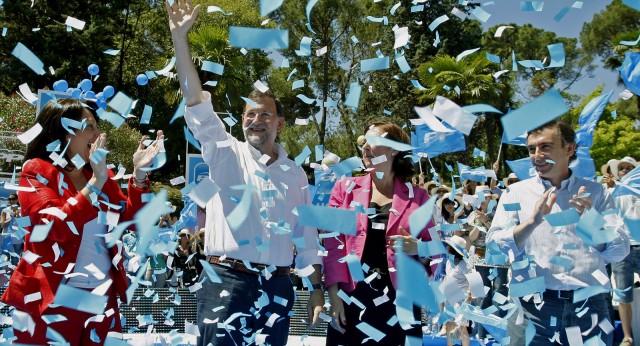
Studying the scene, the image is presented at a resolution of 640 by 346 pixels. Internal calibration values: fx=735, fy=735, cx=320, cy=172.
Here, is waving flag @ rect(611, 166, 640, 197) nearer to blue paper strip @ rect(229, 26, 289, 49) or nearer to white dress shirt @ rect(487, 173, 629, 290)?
white dress shirt @ rect(487, 173, 629, 290)

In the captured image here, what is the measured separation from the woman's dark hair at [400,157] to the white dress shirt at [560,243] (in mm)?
573

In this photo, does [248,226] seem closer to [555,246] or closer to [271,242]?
[271,242]

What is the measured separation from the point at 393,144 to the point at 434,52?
28897 mm

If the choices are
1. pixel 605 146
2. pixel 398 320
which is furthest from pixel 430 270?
pixel 605 146

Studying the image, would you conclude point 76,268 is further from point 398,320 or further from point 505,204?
point 505,204

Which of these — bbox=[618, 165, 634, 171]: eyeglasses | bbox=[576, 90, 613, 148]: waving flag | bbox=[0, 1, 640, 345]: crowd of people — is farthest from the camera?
bbox=[618, 165, 634, 171]: eyeglasses

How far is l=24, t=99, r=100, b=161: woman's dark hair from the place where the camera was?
11.0 ft

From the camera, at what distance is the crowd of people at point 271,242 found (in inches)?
125

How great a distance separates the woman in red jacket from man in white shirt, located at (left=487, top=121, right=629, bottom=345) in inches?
70.8

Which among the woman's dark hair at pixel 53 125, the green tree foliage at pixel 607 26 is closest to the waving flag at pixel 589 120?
the woman's dark hair at pixel 53 125

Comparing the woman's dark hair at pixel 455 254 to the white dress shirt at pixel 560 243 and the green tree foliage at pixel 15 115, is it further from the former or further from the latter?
the green tree foliage at pixel 15 115

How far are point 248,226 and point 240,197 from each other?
5.7 inches

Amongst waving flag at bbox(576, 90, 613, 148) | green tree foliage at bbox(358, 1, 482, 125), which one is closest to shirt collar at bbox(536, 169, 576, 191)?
waving flag at bbox(576, 90, 613, 148)

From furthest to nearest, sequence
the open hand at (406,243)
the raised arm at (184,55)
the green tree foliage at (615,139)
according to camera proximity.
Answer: the green tree foliage at (615,139), the open hand at (406,243), the raised arm at (184,55)
